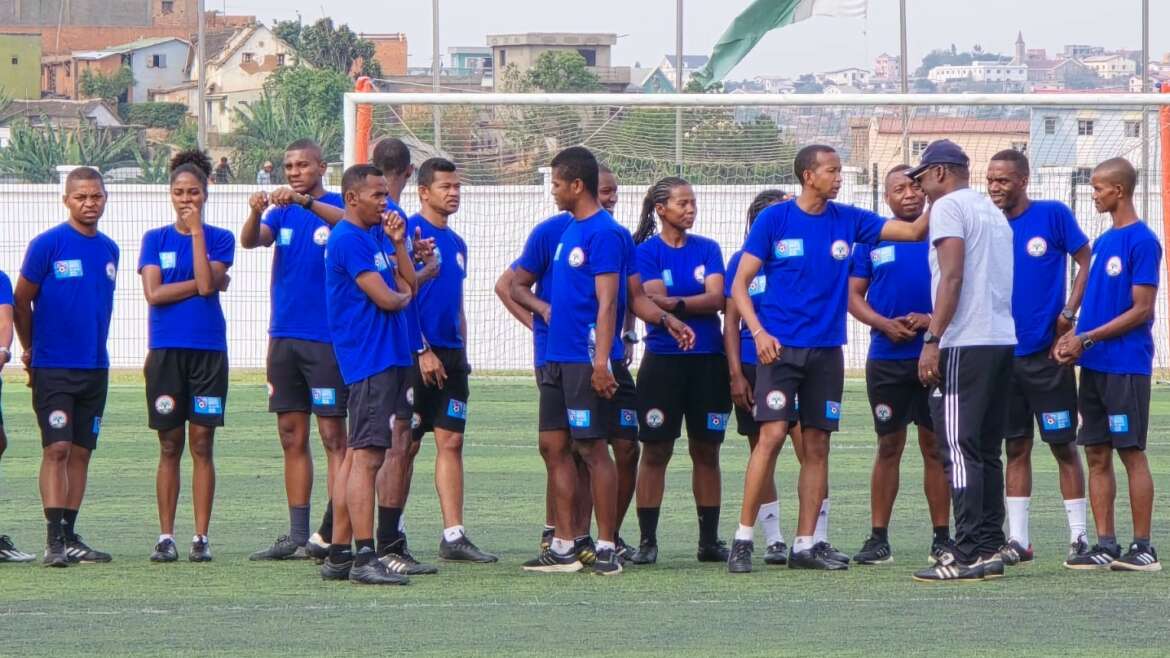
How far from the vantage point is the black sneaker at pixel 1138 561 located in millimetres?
8094

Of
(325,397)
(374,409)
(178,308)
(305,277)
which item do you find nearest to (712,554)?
(374,409)

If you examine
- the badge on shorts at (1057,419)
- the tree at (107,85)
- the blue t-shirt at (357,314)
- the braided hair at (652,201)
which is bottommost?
the badge on shorts at (1057,419)

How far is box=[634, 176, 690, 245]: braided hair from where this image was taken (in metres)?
8.70

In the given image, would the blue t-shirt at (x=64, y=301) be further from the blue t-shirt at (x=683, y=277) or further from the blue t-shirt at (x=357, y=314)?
the blue t-shirt at (x=683, y=277)

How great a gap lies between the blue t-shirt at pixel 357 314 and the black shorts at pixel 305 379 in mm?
785

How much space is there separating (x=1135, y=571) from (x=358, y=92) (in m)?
10.2

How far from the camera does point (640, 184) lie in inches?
770

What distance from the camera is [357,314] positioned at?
7.83 meters

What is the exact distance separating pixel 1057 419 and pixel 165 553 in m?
4.58

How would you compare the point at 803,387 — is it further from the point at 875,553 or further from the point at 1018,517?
the point at 1018,517

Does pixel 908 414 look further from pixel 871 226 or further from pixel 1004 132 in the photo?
pixel 1004 132

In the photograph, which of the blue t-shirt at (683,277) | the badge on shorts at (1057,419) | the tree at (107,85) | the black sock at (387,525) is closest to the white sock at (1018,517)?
the badge on shorts at (1057,419)

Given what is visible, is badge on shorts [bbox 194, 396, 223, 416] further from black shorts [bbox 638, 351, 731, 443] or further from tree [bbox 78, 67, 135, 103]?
tree [bbox 78, 67, 135, 103]

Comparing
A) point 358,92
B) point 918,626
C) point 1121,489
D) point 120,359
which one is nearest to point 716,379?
point 918,626
